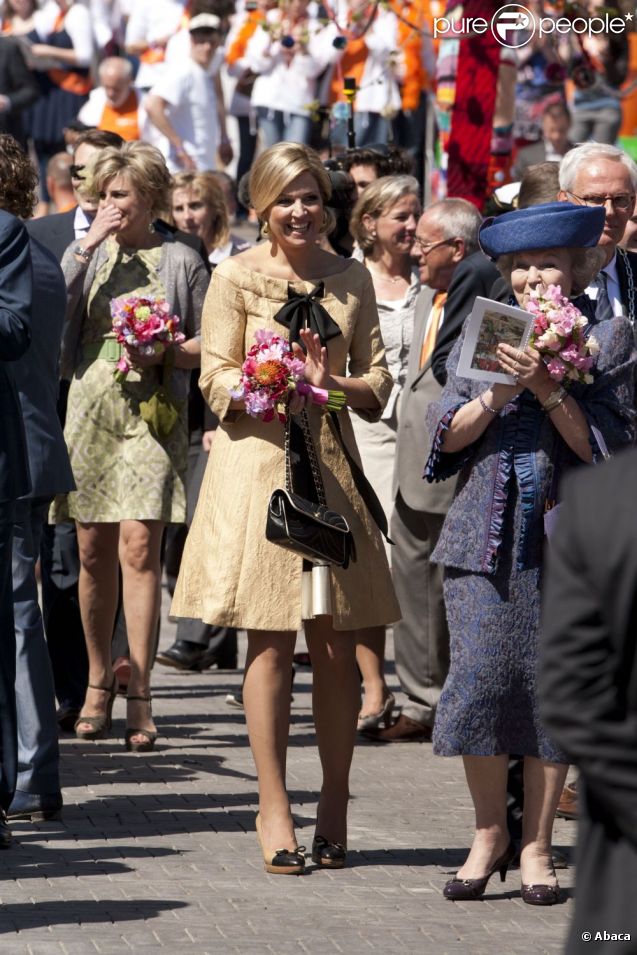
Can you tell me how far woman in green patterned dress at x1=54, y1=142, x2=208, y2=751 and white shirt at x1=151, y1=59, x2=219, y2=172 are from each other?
330 inches

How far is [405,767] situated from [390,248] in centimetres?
258

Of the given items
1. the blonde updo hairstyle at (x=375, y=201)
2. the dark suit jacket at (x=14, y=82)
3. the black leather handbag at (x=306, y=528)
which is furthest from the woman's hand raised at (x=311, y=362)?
the dark suit jacket at (x=14, y=82)

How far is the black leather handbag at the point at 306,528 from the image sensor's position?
602cm

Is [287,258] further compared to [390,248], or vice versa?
[390,248]

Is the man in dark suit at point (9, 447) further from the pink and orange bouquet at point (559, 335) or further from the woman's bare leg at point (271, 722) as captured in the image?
the pink and orange bouquet at point (559, 335)

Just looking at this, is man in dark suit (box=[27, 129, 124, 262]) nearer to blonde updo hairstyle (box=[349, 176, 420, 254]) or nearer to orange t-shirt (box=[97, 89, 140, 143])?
blonde updo hairstyle (box=[349, 176, 420, 254])

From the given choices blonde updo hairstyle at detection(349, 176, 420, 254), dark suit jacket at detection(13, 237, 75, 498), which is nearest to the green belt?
dark suit jacket at detection(13, 237, 75, 498)

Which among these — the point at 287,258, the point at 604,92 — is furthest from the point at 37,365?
the point at 604,92

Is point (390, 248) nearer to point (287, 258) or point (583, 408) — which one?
point (287, 258)

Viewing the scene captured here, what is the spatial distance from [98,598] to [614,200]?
3048mm

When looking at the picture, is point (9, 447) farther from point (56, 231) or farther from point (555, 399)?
point (56, 231)

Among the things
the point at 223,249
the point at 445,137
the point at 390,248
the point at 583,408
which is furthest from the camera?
the point at 445,137

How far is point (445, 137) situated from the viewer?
491 inches

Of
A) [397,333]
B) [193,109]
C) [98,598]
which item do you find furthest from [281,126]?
[98,598]
